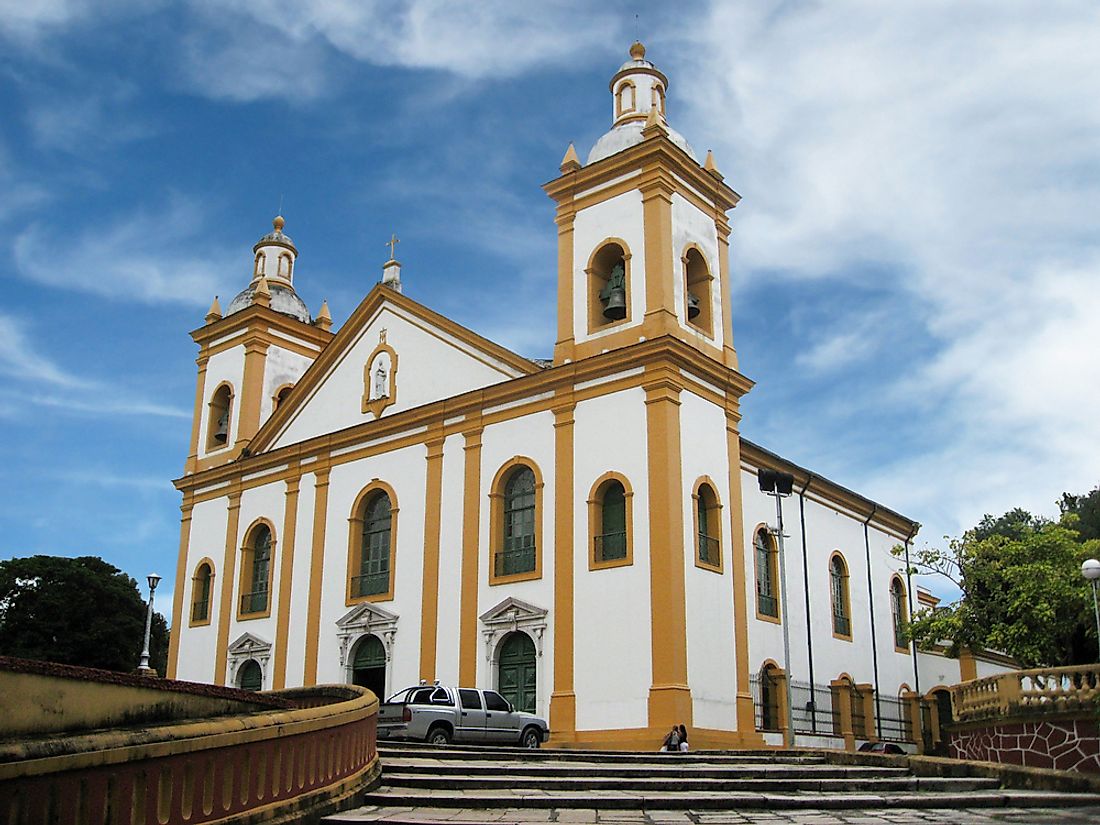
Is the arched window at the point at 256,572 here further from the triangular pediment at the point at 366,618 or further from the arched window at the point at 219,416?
the arched window at the point at 219,416

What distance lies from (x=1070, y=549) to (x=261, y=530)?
19.9m

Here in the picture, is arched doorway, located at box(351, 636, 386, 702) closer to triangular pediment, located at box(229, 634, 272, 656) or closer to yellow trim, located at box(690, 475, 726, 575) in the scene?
triangular pediment, located at box(229, 634, 272, 656)

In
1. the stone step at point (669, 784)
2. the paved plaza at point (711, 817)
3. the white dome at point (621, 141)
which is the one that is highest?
the white dome at point (621, 141)

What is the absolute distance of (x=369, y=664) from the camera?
2570 cm

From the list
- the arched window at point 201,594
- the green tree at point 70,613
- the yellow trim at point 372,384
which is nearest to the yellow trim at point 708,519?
the yellow trim at point 372,384

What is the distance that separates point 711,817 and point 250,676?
821 inches

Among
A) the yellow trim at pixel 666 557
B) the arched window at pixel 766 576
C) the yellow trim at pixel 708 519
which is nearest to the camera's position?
the yellow trim at pixel 666 557

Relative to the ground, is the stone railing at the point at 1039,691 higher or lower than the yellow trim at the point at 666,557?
lower

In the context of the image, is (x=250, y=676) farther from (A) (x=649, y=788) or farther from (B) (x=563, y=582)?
(A) (x=649, y=788)

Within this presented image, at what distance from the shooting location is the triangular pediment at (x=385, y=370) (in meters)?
26.0


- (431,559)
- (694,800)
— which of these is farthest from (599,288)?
(694,800)

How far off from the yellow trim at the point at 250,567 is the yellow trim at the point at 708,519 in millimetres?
12125

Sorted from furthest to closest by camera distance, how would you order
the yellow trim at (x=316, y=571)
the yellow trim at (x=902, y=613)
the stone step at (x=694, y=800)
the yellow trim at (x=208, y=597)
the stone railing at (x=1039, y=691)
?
the yellow trim at (x=902, y=613)
the yellow trim at (x=208, y=597)
the yellow trim at (x=316, y=571)
the stone railing at (x=1039, y=691)
the stone step at (x=694, y=800)

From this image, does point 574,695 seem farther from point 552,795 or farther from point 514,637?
point 552,795
